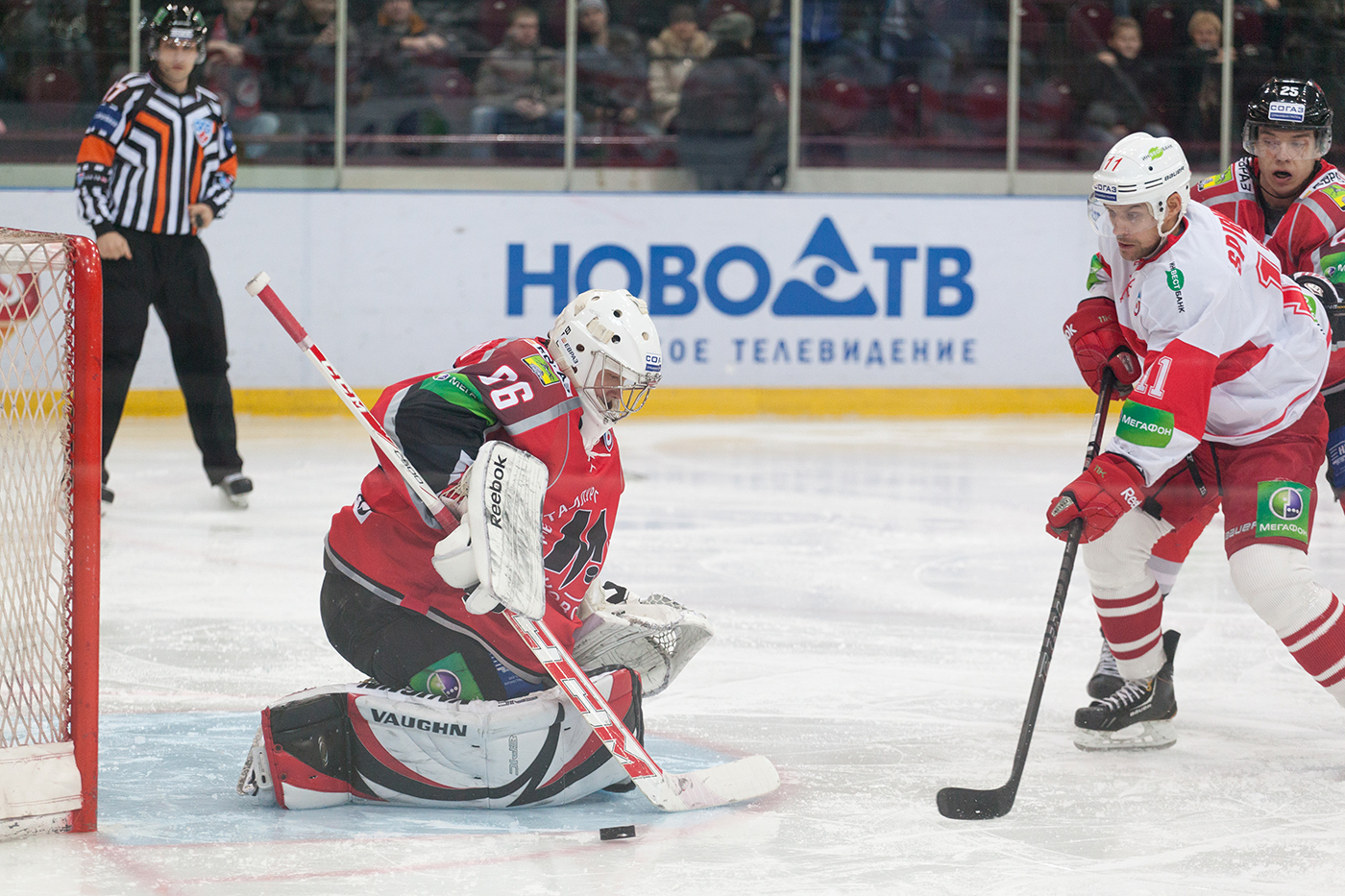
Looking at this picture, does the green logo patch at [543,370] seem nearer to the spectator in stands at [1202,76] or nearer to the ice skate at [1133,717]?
the ice skate at [1133,717]

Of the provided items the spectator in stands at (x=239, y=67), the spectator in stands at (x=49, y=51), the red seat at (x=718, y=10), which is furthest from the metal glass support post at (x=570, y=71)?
the spectator in stands at (x=49, y=51)

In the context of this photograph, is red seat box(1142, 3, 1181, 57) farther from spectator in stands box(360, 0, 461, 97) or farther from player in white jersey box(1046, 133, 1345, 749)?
player in white jersey box(1046, 133, 1345, 749)

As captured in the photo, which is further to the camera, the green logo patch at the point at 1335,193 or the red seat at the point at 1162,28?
the red seat at the point at 1162,28

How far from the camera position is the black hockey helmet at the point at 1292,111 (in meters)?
2.85

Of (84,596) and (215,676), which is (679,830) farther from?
(215,676)

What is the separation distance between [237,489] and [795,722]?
8.06ft

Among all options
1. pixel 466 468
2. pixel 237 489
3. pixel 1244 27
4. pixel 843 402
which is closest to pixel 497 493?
pixel 466 468

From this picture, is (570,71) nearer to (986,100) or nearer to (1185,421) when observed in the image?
(986,100)

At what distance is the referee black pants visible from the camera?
4.77 metres

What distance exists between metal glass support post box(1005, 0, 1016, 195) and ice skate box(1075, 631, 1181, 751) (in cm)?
475

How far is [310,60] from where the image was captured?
6898mm

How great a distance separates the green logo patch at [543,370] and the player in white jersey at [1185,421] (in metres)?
0.77

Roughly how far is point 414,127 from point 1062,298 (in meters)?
2.83

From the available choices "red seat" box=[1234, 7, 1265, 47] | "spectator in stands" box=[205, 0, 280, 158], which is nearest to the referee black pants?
"spectator in stands" box=[205, 0, 280, 158]
